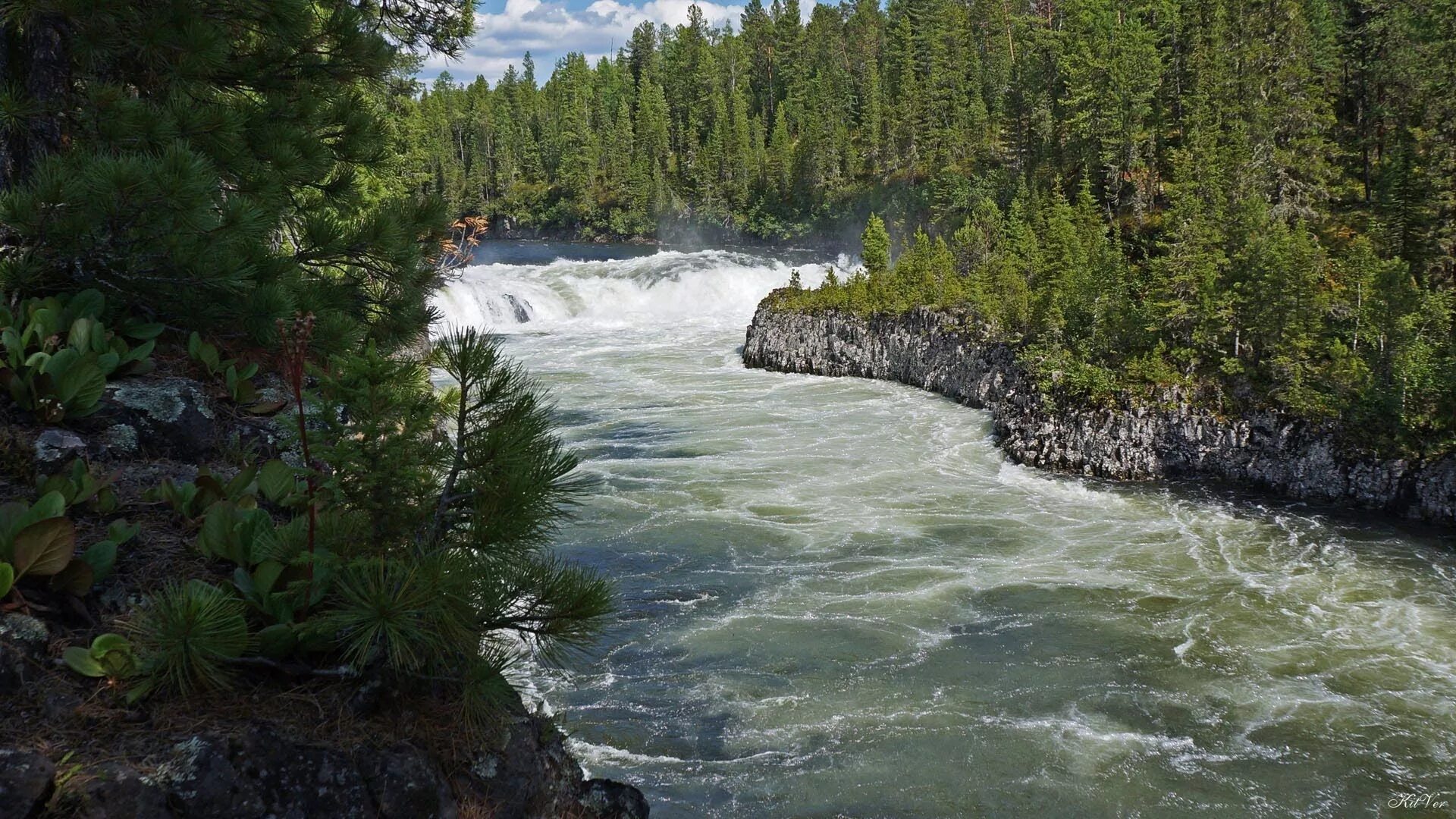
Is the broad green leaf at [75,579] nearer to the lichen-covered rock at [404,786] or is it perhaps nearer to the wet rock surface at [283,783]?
the wet rock surface at [283,783]

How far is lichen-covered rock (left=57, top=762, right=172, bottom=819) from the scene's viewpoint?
317cm

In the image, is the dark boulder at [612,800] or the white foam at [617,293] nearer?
the dark boulder at [612,800]

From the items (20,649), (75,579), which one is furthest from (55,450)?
(20,649)

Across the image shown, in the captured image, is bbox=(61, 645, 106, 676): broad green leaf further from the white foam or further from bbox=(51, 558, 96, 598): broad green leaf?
the white foam

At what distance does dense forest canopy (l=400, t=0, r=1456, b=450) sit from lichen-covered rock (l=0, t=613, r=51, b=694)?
18.8 meters

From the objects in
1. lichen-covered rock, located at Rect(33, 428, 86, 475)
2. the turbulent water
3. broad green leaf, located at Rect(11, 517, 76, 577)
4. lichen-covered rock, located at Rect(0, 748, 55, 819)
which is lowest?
the turbulent water

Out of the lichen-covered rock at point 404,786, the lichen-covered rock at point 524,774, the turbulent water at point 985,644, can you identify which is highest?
the lichen-covered rock at point 404,786

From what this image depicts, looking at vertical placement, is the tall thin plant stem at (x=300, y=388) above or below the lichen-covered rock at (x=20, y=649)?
above

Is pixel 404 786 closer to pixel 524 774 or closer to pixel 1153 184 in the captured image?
pixel 524 774

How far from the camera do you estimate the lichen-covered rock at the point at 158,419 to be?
219 inches

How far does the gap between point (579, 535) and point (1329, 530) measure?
40.2 feet

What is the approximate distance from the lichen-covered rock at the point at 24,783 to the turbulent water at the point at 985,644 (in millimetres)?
2848

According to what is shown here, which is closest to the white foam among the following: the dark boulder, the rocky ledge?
the rocky ledge

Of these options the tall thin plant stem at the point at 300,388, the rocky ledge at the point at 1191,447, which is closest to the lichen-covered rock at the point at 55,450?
the tall thin plant stem at the point at 300,388
